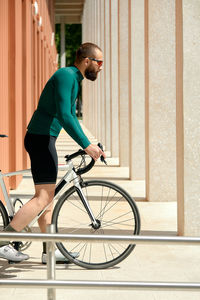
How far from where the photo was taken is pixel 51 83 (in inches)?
212

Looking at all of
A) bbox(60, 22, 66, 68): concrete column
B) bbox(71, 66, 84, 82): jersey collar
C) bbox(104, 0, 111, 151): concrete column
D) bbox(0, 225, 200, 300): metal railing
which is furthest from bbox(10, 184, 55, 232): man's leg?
bbox(60, 22, 66, 68): concrete column

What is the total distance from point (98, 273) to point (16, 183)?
20.5ft

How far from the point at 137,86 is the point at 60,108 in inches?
300

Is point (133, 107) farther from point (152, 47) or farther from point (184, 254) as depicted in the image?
point (184, 254)

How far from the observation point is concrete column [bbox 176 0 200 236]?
6984 millimetres

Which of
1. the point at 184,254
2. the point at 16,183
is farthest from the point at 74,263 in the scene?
the point at 16,183

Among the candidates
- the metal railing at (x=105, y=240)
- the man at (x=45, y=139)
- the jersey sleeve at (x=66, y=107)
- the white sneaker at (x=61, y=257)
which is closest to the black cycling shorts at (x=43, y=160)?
the man at (x=45, y=139)

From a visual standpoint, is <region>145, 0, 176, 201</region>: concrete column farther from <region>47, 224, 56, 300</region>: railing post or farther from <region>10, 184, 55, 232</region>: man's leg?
<region>47, 224, 56, 300</region>: railing post

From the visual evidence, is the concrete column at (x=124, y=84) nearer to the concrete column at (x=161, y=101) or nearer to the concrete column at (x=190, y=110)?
the concrete column at (x=161, y=101)

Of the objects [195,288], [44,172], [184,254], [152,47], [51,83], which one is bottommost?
[184,254]

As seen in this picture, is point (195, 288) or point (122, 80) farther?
point (122, 80)

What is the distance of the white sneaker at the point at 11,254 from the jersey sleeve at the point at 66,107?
3.45 ft

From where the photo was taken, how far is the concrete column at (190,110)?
22.9ft

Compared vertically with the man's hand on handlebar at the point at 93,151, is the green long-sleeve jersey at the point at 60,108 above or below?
above
